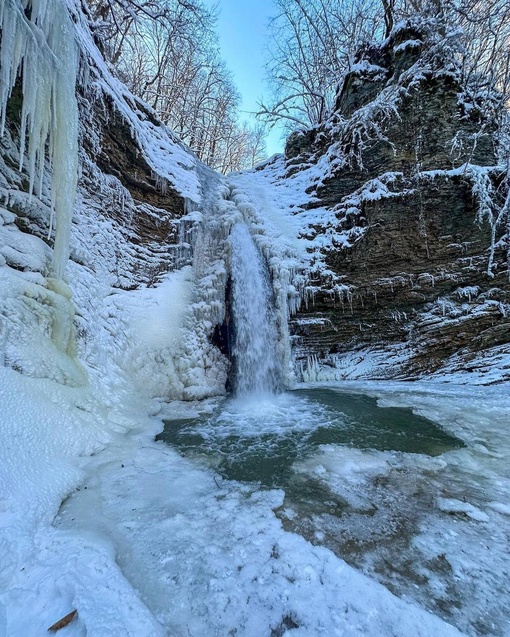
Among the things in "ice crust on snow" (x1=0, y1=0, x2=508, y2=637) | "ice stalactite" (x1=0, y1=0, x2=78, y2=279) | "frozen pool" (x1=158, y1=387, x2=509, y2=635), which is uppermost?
"ice stalactite" (x1=0, y1=0, x2=78, y2=279)

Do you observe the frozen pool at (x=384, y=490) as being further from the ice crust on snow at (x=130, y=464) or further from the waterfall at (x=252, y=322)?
the waterfall at (x=252, y=322)

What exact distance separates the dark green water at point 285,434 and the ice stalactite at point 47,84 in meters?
2.30

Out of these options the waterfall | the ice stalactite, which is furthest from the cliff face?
the ice stalactite

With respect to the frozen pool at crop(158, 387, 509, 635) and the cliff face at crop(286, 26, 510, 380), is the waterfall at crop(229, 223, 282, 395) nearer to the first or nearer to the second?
the cliff face at crop(286, 26, 510, 380)

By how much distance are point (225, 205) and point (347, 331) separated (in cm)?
374

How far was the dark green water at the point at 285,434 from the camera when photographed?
90.6 inches

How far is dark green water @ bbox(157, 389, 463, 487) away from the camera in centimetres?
230

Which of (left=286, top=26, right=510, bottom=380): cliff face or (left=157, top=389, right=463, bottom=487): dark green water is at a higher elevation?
(left=286, top=26, right=510, bottom=380): cliff face

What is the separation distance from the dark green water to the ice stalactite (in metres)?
2.30

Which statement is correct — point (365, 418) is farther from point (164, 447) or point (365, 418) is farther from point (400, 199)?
point (400, 199)

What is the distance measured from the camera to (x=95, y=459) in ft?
7.03

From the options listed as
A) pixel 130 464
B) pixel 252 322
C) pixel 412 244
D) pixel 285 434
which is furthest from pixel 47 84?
pixel 412 244

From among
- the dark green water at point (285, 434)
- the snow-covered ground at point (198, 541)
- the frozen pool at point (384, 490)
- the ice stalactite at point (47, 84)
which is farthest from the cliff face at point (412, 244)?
the ice stalactite at point (47, 84)

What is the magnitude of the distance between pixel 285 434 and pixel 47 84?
4.12 m
